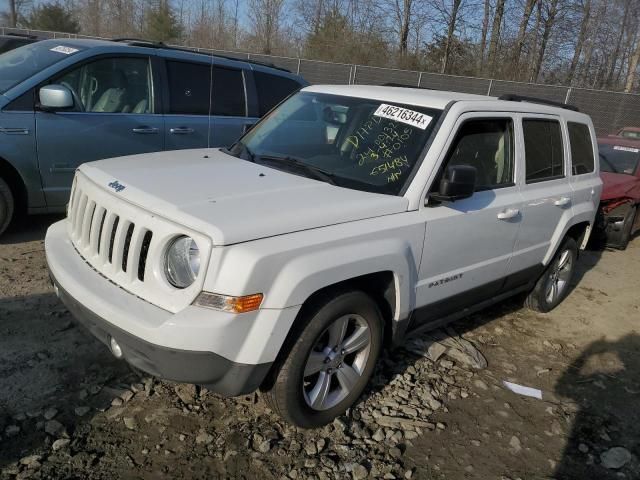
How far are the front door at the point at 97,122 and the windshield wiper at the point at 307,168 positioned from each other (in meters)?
Answer: 2.33

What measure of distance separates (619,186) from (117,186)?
267 inches

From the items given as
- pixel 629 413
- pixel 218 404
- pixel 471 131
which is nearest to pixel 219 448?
pixel 218 404

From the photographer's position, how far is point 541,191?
4168 mm

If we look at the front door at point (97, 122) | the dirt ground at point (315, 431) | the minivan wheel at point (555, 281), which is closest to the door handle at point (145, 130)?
the front door at point (97, 122)

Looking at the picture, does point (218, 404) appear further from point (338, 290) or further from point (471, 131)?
point (471, 131)

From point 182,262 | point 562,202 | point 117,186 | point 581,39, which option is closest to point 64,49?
point 117,186

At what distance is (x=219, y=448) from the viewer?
2783mm

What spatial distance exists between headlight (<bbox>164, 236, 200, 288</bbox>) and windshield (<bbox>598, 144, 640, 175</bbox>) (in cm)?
727

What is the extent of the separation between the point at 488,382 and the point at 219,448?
198 cm

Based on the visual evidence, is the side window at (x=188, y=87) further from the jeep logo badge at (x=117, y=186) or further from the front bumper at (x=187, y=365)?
the front bumper at (x=187, y=365)

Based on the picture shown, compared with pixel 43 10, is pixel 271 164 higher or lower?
lower

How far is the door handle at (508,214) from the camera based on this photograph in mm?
3672

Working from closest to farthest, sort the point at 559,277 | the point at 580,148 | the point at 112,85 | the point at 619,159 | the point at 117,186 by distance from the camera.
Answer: the point at 117,186
the point at 580,148
the point at 559,277
the point at 112,85
the point at 619,159

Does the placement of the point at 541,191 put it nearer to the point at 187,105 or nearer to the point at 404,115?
the point at 404,115
